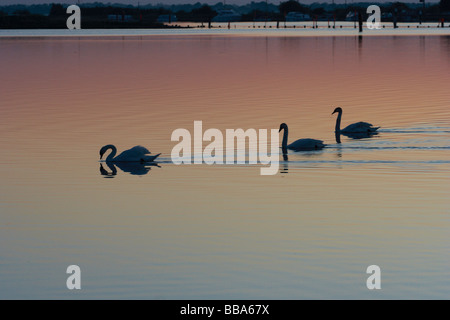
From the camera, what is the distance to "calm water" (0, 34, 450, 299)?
12.3 meters

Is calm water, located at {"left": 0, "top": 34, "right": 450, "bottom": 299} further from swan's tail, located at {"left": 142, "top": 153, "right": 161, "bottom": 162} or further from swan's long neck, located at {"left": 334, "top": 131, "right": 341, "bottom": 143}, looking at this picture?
swan's tail, located at {"left": 142, "top": 153, "right": 161, "bottom": 162}

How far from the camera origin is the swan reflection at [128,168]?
20422 mm

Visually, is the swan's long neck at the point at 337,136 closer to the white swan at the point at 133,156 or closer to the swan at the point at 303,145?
the swan at the point at 303,145

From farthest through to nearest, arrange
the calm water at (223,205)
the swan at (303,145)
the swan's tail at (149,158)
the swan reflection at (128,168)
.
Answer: the swan at (303,145) → the swan's tail at (149,158) → the swan reflection at (128,168) → the calm water at (223,205)

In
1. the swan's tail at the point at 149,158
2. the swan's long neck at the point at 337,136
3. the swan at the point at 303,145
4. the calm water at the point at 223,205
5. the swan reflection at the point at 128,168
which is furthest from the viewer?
the swan's long neck at the point at 337,136

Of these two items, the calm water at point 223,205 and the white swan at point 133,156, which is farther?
the white swan at point 133,156

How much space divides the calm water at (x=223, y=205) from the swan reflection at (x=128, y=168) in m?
0.12

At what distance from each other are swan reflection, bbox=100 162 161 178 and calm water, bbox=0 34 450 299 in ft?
0.38

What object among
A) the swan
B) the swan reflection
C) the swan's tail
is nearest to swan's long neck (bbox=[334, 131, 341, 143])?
the swan

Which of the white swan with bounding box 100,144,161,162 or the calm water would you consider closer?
the calm water

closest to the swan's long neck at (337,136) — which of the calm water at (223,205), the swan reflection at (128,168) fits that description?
the calm water at (223,205)

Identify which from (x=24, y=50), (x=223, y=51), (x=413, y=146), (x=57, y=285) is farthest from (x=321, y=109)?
(x=24, y=50)

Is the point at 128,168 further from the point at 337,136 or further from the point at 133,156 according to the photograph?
the point at 337,136
